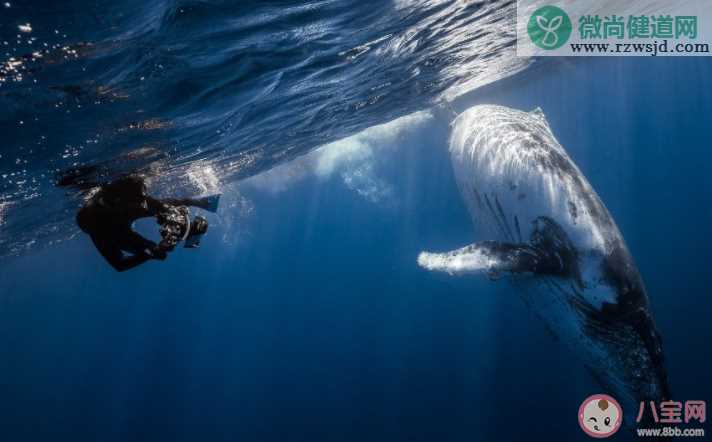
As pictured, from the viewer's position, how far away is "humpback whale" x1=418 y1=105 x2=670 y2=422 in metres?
5.06

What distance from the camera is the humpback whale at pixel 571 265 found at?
5059mm

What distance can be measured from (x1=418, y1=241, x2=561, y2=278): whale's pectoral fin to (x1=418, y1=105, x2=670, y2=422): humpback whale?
0.01m

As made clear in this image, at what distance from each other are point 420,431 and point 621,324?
81.5ft

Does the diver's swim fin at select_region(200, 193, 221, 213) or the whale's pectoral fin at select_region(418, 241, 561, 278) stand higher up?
the diver's swim fin at select_region(200, 193, 221, 213)

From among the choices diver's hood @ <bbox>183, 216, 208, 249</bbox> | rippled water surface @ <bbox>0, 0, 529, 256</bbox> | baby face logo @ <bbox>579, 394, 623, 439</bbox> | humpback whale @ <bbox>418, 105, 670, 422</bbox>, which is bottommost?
baby face logo @ <bbox>579, 394, 623, 439</bbox>

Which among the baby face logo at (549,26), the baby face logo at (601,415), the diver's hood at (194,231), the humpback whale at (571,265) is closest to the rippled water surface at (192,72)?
the baby face logo at (549,26)

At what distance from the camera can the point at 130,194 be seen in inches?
177

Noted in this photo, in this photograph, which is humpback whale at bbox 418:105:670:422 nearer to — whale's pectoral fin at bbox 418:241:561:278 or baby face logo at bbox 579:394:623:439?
whale's pectoral fin at bbox 418:241:561:278

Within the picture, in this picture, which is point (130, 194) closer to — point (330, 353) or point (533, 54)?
point (533, 54)

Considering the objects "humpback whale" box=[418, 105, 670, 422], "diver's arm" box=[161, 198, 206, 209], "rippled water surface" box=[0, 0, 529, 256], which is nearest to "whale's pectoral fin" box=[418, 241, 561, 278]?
"humpback whale" box=[418, 105, 670, 422]

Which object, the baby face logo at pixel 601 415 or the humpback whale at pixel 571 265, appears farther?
the baby face logo at pixel 601 415

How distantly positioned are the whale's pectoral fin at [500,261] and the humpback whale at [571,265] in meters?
0.01

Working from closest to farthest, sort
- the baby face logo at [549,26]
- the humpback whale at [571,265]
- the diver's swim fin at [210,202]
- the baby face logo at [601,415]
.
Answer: the diver's swim fin at [210,202]
the humpback whale at [571,265]
the baby face logo at [601,415]
the baby face logo at [549,26]

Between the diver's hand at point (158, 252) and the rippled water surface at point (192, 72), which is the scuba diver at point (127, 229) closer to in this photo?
the diver's hand at point (158, 252)
